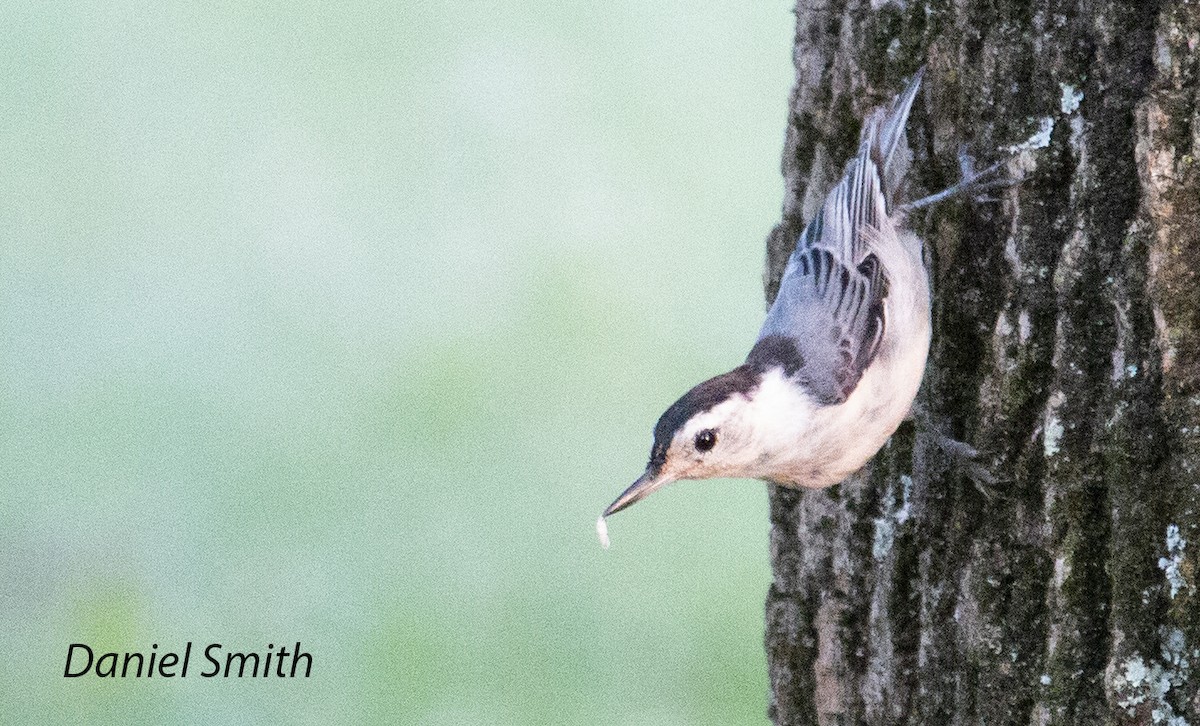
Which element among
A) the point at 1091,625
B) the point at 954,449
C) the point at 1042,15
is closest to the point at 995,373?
the point at 954,449

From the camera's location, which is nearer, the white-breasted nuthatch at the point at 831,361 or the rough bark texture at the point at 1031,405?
the rough bark texture at the point at 1031,405

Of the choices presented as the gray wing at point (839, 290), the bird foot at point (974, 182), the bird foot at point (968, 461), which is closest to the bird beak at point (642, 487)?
the gray wing at point (839, 290)

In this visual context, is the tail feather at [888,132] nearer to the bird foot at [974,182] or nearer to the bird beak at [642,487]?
the bird foot at [974,182]

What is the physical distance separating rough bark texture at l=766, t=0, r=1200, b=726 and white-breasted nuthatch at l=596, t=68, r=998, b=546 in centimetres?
6

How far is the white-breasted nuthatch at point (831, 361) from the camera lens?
2232 mm

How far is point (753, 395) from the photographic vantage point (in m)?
2.31

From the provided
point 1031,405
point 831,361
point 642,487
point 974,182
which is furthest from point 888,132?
point 642,487

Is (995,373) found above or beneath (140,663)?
above

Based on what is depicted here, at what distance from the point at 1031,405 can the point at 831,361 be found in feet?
1.74

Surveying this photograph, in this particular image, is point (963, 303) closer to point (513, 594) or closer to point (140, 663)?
point (513, 594)

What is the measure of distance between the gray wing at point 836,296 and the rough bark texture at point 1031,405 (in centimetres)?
11

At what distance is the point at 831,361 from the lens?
8.07 feet

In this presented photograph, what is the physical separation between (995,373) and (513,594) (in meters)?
1.66

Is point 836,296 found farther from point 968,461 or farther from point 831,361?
point 968,461
